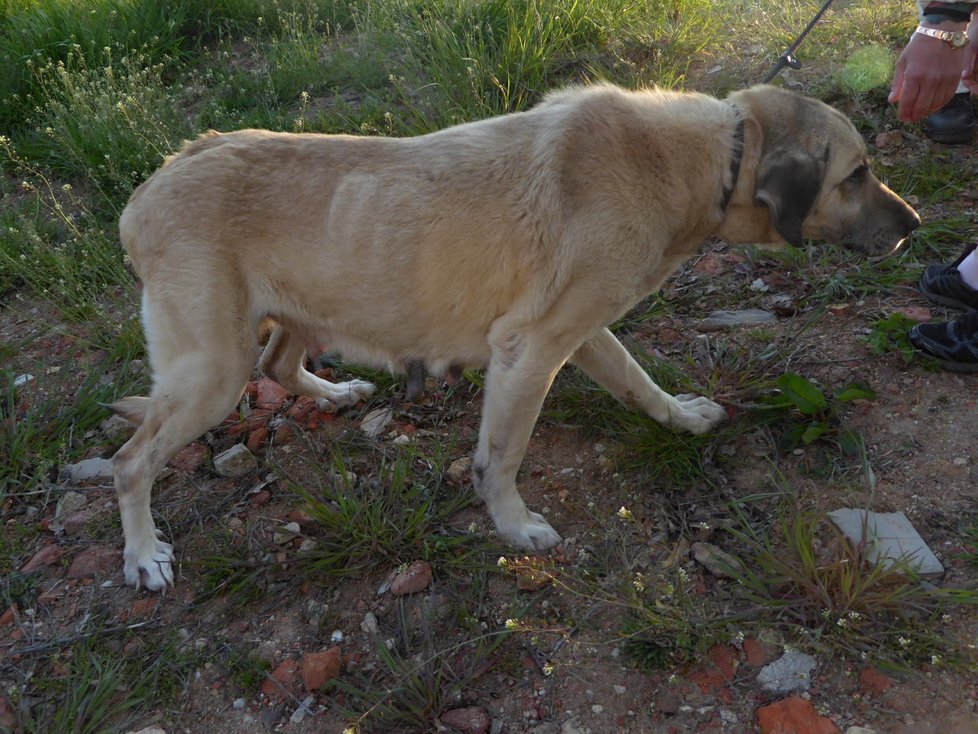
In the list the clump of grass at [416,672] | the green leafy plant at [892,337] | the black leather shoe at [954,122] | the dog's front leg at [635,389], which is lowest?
the clump of grass at [416,672]

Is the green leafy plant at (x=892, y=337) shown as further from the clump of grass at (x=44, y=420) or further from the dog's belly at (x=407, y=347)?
the clump of grass at (x=44, y=420)

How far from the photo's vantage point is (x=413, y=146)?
3.32 metres

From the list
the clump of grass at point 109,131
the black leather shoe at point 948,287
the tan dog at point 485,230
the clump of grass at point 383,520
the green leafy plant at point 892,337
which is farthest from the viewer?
the clump of grass at point 109,131

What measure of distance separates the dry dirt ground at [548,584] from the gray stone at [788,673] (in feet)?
0.11

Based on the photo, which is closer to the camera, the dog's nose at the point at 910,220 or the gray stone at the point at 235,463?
the dog's nose at the point at 910,220

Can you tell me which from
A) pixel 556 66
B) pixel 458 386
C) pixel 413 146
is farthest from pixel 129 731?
pixel 556 66

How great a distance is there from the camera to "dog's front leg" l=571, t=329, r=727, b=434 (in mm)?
3502

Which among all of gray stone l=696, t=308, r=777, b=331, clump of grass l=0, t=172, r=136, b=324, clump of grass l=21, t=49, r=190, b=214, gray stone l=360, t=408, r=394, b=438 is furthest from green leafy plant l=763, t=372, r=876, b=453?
clump of grass l=21, t=49, r=190, b=214

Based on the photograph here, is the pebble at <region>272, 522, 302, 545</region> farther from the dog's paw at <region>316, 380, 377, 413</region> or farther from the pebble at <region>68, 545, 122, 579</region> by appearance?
the dog's paw at <region>316, 380, 377, 413</region>

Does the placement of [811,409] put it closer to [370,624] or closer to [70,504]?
[370,624]

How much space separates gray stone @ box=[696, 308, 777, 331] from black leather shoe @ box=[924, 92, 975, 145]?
5.50 ft

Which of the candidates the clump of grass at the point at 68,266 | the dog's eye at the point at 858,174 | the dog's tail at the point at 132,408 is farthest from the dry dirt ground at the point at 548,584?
Answer: the clump of grass at the point at 68,266

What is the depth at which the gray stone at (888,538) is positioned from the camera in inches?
108

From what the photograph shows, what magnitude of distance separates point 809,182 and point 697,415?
1.02 meters
